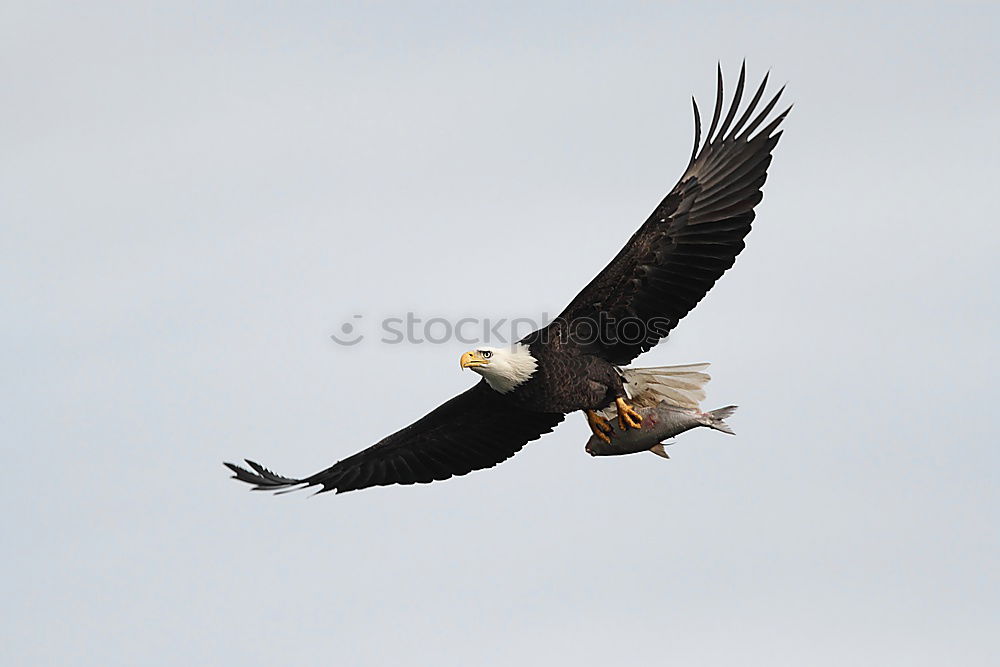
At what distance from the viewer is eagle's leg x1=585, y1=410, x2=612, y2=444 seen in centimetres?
1154

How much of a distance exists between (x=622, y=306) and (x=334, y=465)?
2.29 metres

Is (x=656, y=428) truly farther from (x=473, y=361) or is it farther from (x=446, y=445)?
(x=446, y=445)

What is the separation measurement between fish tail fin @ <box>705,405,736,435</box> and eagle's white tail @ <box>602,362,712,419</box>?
0.36 m

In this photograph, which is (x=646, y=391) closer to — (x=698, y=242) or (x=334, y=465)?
(x=698, y=242)

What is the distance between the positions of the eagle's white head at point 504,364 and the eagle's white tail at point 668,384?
726 mm

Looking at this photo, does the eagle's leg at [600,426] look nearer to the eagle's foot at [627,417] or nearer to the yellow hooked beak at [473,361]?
the eagle's foot at [627,417]

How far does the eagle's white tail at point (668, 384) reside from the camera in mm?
11805

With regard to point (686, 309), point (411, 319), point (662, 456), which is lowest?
point (662, 456)

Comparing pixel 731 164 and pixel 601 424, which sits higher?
pixel 731 164

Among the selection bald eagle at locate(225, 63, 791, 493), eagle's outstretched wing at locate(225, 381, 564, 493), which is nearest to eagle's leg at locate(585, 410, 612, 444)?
bald eagle at locate(225, 63, 791, 493)

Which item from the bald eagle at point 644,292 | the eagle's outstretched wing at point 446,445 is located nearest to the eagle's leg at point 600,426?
the bald eagle at point 644,292

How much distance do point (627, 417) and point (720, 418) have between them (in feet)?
1.85

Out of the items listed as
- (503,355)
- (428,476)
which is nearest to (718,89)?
(503,355)

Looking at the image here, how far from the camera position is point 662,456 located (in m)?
11.6
